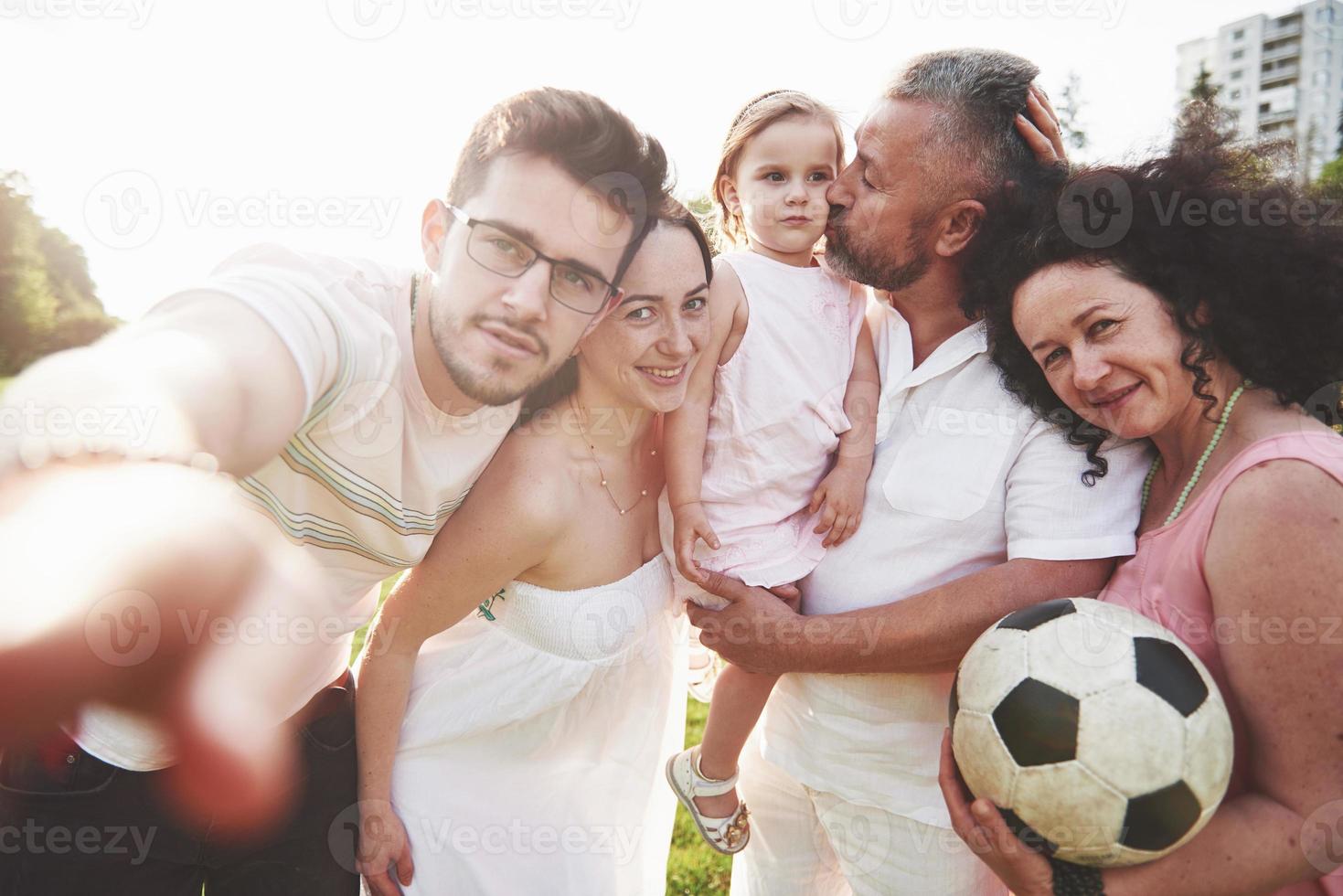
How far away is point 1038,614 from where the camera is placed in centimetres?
208

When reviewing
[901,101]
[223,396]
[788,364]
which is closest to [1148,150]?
[901,101]

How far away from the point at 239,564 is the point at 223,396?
1.50 feet

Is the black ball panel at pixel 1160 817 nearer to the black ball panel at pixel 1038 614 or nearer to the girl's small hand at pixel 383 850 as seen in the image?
the black ball panel at pixel 1038 614

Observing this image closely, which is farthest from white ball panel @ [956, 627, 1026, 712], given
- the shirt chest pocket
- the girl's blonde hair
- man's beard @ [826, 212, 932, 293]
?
the girl's blonde hair

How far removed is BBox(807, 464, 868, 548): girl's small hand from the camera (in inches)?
111

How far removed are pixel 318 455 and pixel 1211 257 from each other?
8.88 feet

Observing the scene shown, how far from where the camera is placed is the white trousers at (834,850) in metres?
2.68

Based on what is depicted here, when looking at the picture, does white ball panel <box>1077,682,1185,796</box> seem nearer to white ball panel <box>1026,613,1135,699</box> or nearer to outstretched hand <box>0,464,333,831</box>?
white ball panel <box>1026,613,1135,699</box>

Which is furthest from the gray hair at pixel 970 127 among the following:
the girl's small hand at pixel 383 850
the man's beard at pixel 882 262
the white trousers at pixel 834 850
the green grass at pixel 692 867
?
the girl's small hand at pixel 383 850

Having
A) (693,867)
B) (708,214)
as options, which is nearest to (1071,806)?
(693,867)

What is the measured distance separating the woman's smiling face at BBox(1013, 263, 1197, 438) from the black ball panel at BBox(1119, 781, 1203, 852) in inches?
39.3

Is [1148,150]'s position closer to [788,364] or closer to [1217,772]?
[788,364]

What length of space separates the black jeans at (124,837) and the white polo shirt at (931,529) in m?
1.70

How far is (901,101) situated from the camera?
10.2ft
